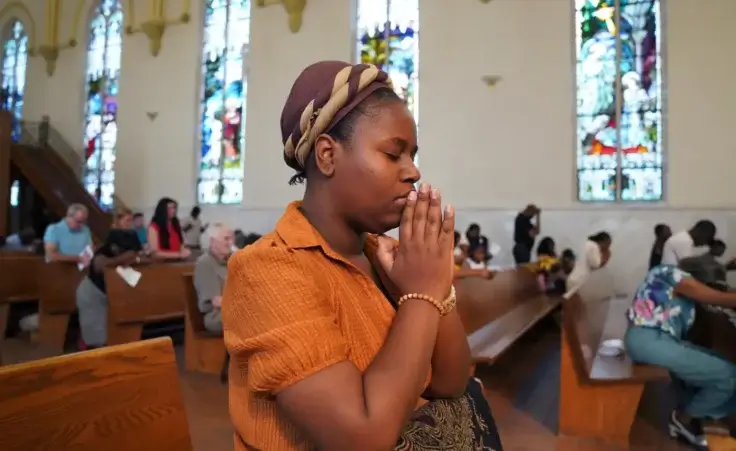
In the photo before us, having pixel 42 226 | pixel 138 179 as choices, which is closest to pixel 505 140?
pixel 138 179

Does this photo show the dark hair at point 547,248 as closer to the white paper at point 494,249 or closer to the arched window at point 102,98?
the white paper at point 494,249

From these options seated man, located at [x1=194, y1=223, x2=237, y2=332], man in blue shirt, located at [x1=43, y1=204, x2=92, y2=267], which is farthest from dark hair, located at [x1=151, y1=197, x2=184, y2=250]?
seated man, located at [x1=194, y1=223, x2=237, y2=332]

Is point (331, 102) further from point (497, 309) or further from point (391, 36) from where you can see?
point (391, 36)

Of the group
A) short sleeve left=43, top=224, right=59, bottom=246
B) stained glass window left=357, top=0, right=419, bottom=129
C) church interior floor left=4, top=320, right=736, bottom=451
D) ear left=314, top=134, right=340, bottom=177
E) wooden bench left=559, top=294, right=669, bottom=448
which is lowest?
church interior floor left=4, top=320, right=736, bottom=451

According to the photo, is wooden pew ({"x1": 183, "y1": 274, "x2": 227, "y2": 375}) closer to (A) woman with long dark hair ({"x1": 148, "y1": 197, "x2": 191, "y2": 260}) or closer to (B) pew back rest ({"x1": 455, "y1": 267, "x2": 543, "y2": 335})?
(A) woman with long dark hair ({"x1": 148, "y1": 197, "x2": 191, "y2": 260})

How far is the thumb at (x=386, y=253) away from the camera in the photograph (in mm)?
954

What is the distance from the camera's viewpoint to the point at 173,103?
12039 mm

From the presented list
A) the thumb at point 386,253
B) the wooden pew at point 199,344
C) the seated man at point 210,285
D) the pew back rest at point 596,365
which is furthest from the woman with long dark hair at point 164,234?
the thumb at point 386,253

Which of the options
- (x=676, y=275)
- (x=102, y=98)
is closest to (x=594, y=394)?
(x=676, y=275)

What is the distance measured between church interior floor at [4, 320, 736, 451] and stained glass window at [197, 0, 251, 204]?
21.2 feet

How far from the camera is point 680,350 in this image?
10.4ft

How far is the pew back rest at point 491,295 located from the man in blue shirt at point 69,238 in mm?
3796

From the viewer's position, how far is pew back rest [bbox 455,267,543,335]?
385 cm

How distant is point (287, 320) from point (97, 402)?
0.55 meters
